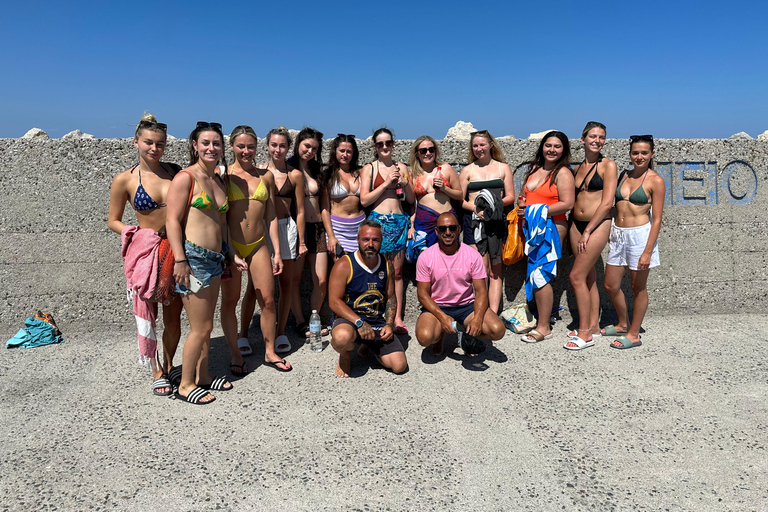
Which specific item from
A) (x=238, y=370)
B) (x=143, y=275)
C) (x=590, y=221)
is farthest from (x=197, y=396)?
(x=590, y=221)

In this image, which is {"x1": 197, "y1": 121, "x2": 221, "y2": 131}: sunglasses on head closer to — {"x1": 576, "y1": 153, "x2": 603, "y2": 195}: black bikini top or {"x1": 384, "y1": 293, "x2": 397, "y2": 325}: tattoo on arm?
{"x1": 384, "y1": 293, "x2": 397, "y2": 325}: tattoo on arm

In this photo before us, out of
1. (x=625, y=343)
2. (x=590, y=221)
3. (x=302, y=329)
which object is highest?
(x=590, y=221)

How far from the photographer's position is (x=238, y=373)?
4.01 meters

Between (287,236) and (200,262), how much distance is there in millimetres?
1139

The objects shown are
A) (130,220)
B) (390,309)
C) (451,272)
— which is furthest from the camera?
(130,220)

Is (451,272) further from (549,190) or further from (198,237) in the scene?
(198,237)

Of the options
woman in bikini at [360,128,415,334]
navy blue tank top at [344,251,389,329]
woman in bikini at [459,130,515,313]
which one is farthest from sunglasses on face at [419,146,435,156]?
navy blue tank top at [344,251,389,329]

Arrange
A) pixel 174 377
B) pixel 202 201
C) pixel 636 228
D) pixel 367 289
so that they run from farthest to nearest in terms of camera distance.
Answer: pixel 636 228, pixel 367 289, pixel 174 377, pixel 202 201

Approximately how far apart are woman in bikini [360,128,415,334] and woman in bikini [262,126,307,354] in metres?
0.63

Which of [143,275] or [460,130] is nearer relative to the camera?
[143,275]

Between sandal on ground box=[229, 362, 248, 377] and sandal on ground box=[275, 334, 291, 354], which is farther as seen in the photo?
sandal on ground box=[275, 334, 291, 354]

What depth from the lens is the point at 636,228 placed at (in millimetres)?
4469

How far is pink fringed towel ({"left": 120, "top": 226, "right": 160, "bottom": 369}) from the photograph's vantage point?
10.9 feet

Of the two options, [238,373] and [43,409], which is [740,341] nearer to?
[238,373]
